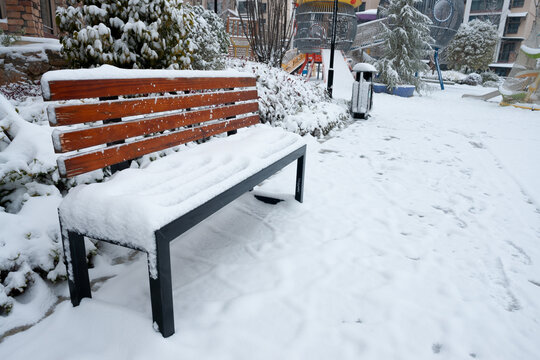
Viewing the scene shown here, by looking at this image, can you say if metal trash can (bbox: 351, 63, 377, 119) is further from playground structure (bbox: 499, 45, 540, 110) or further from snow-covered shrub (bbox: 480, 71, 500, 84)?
snow-covered shrub (bbox: 480, 71, 500, 84)

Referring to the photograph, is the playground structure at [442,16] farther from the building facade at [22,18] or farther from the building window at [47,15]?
the building facade at [22,18]

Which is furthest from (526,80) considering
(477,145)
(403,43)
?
(477,145)

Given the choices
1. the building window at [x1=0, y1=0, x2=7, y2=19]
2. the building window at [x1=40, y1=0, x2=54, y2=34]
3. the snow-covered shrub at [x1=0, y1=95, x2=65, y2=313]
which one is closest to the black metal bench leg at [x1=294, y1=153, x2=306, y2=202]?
the snow-covered shrub at [x1=0, y1=95, x2=65, y2=313]

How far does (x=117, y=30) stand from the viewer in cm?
361

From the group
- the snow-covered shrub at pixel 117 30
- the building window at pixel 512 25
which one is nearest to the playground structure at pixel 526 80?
the snow-covered shrub at pixel 117 30

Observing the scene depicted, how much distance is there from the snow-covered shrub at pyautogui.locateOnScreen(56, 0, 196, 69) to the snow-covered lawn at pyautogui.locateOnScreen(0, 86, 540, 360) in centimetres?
181

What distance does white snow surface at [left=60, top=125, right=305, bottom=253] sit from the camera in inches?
63.3

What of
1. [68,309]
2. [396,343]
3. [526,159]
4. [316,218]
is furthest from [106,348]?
[526,159]

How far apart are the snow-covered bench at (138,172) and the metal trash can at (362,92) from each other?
6390 mm

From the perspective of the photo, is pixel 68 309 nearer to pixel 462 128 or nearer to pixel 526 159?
pixel 526 159

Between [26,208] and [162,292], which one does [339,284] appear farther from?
[26,208]

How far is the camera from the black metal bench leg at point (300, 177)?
11.2 feet

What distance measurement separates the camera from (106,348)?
1676 mm

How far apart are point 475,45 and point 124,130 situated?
33.3 m
